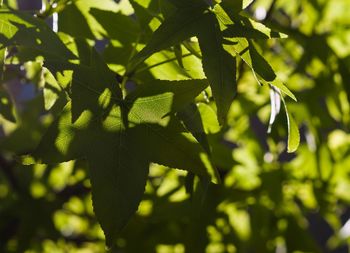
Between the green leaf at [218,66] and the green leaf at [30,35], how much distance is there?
0.11 metres

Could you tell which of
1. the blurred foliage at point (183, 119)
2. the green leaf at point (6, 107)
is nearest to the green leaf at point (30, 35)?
the blurred foliage at point (183, 119)

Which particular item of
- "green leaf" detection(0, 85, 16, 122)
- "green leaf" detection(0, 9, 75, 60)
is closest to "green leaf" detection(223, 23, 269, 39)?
"green leaf" detection(0, 9, 75, 60)

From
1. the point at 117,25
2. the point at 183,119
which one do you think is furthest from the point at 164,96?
the point at 117,25

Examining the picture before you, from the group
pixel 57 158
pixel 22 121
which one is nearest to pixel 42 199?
pixel 22 121

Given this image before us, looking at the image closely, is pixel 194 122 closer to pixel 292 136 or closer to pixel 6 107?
pixel 292 136

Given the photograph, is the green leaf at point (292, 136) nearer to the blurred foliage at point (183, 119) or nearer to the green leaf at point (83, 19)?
the blurred foliage at point (183, 119)

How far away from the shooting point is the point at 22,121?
3.25 ft

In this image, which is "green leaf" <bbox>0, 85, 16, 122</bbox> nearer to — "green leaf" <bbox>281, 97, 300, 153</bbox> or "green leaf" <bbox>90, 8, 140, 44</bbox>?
"green leaf" <bbox>90, 8, 140, 44</bbox>

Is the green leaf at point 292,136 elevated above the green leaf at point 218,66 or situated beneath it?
situated beneath

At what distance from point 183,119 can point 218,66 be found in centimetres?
7

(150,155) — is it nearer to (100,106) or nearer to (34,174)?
(100,106)

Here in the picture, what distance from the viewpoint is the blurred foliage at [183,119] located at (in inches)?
16.9

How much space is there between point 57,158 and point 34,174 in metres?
0.50

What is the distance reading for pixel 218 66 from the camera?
1.37ft
